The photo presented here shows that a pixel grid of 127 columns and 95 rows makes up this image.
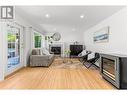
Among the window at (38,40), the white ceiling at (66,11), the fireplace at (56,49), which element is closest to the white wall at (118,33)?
the white ceiling at (66,11)

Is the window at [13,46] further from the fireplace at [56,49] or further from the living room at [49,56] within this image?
the fireplace at [56,49]

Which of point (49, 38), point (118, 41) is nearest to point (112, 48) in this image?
point (118, 41)

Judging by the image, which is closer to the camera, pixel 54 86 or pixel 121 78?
pixel 121 78

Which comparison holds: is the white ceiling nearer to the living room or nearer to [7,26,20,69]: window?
the living room

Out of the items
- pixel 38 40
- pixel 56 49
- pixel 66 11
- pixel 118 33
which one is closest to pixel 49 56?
pixel 66 11

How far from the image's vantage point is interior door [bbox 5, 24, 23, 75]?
5211 mm

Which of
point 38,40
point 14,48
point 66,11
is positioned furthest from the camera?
point 38,40

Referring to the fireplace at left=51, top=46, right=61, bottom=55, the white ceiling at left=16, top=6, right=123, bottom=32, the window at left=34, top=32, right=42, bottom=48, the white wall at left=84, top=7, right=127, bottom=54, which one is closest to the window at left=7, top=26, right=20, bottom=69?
the white ceiling at left=16, top=6, right=123, bottom=32

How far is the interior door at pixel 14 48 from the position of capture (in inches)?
205

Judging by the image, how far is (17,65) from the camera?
239 inches

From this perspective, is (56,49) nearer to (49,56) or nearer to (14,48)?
(49,56)

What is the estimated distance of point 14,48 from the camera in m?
5.85
